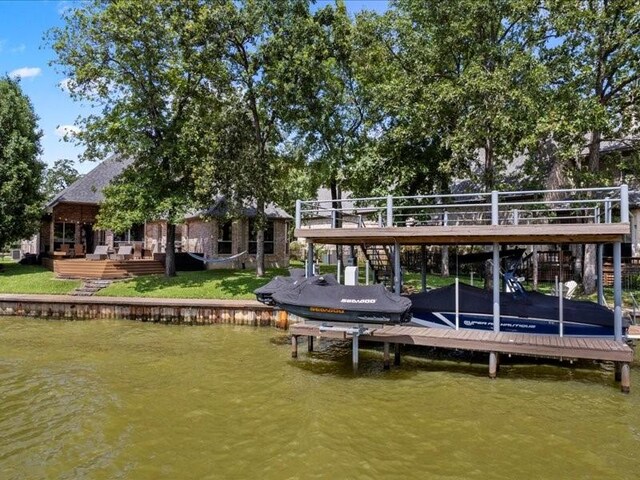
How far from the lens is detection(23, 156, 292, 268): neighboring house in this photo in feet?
82.0

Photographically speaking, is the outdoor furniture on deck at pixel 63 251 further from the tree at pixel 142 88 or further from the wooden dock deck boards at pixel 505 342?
the wooden dock deck boards at pixel 505 342

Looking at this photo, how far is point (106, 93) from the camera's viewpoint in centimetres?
2014

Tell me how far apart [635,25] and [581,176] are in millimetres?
5277

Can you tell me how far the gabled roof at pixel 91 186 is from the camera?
2505cm

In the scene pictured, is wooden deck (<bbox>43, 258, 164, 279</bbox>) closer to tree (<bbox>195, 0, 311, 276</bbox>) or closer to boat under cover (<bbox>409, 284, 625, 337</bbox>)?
tree (<bbox>195, 0, 311, 276</bbox>)


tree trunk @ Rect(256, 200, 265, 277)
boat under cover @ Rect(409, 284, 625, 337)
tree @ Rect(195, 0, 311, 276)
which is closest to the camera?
boat under cover @ Rect(409, 284, 625, 337)

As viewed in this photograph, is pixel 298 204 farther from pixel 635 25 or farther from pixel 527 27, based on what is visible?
pixel 635 25

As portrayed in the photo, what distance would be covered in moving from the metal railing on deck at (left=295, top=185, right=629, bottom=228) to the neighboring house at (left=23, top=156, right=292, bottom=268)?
554 cm

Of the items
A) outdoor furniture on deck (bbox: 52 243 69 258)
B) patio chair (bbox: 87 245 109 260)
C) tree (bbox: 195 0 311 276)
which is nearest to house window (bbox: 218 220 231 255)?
tree (bbox: 195 0 311 276)

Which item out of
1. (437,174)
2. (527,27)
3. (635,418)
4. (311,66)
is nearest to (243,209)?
(311,66)

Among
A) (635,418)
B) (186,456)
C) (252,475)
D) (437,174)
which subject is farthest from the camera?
(437,174)

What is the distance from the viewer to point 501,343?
929 centimetres

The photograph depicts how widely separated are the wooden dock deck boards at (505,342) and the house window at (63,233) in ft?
72.0

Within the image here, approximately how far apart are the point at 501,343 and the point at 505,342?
79mm
